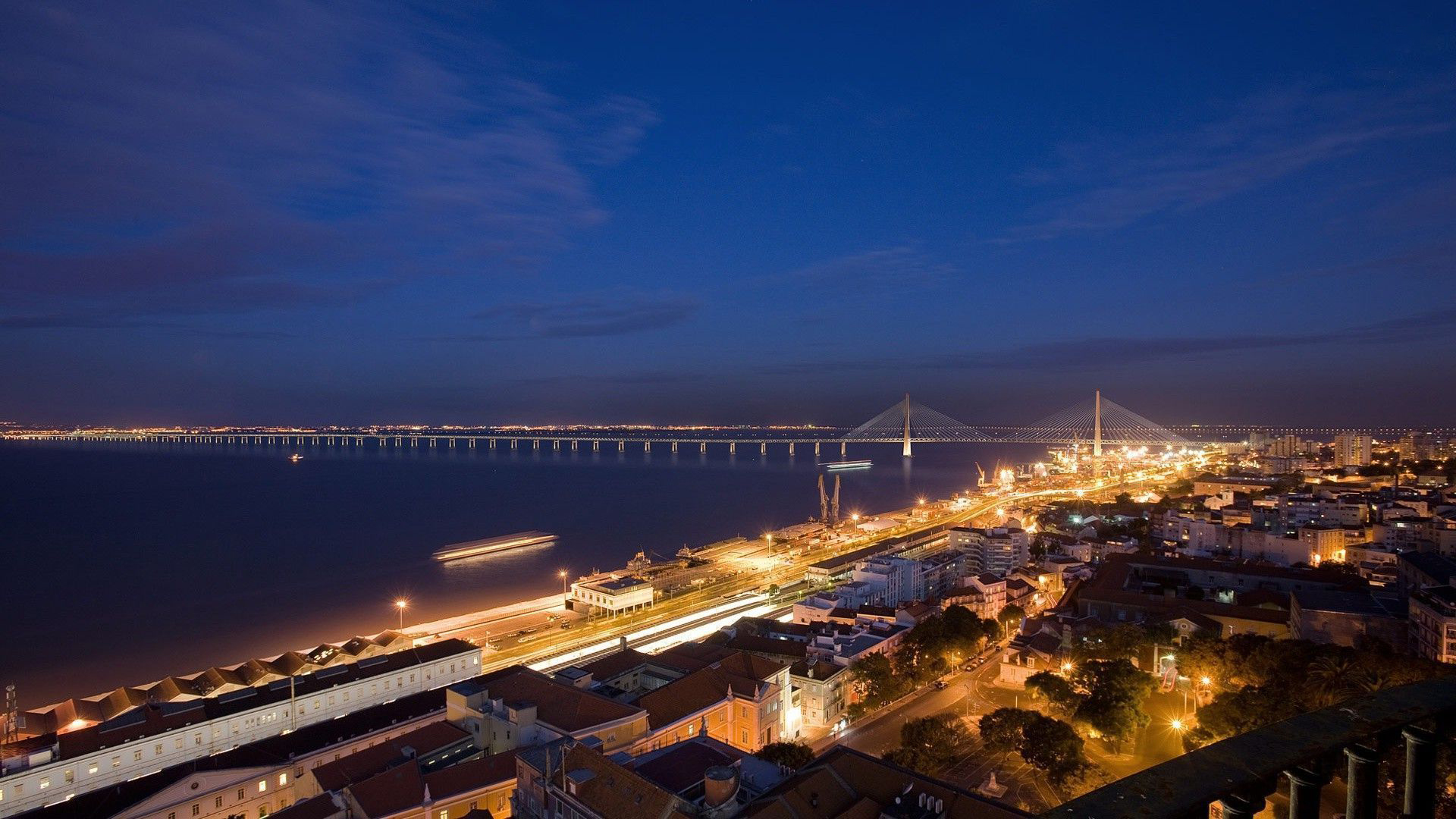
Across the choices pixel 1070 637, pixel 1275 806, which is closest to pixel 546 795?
pixel 1275 806

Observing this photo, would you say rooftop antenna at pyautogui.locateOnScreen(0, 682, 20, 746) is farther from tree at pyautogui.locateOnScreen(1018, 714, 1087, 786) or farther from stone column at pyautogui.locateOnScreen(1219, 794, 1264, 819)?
stone column at pyautogui.locateOnScreen(1219, 794, 1264, 819)

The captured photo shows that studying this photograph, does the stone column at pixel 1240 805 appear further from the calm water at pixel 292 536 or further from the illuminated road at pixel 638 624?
the calm water at pixel 292 536

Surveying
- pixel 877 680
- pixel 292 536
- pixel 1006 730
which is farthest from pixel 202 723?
pixel 292 536

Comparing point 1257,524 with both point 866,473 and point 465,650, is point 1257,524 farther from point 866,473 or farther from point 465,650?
→ point 866,473

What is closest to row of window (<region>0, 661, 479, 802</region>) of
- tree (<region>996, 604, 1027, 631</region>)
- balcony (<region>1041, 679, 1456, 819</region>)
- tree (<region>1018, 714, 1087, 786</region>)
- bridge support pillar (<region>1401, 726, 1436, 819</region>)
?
tree (<region>1018, 714, 1087, 786</region>)

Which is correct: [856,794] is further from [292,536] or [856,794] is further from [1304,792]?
[292,536]

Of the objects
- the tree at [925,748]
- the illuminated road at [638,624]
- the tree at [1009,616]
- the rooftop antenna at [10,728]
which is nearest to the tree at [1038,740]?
the tree at [925,748]
